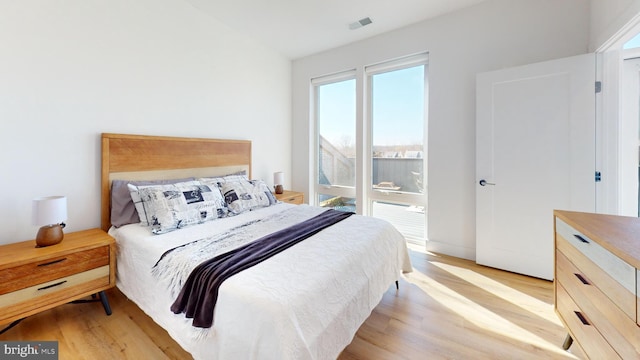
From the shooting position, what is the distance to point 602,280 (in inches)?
42.6

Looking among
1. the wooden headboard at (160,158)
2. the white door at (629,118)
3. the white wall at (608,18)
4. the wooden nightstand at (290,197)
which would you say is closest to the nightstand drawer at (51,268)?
the wooden headboard at (160,158)

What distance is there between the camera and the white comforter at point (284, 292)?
101 cm

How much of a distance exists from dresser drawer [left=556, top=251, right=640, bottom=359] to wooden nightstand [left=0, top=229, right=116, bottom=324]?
2824mm

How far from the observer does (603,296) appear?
1077mm

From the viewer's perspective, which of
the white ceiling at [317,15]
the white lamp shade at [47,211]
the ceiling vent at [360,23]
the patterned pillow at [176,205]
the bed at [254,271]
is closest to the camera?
the bed at [254,271]

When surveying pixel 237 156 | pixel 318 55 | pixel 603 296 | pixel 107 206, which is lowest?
pixel 603 296

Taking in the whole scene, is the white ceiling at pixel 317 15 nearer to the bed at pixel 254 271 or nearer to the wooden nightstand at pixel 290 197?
the bed at pixel 254 271

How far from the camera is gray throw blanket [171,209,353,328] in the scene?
115cm

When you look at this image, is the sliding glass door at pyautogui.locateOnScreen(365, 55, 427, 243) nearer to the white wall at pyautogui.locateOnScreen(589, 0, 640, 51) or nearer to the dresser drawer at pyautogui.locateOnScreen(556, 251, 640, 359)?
the white wall at pyautogui.locateOnScreen(589, 0, 640, 51)

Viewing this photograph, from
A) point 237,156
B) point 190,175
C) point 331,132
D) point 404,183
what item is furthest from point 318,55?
point 190,175

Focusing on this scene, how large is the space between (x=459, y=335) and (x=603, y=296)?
0.83 meters

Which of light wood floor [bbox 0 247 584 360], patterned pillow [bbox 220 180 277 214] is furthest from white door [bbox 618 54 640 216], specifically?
patterned pillow [bbox 220 180 277 214]

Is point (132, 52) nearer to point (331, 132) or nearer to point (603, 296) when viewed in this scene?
point (331, 132)

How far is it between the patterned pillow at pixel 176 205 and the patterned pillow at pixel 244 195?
191 mm
